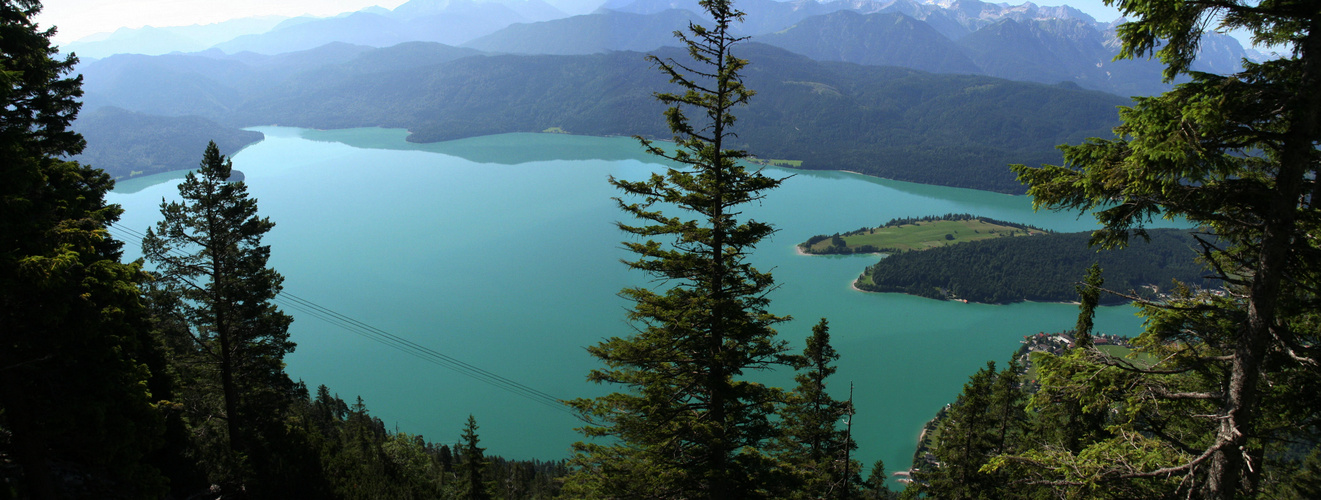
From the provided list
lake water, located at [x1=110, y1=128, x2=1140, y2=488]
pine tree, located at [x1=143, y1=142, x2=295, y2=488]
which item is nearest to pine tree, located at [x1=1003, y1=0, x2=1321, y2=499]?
pine tree, located at [x1=143, y1=142, x2=295, y2=488]

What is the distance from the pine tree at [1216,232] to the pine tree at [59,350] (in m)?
11.4

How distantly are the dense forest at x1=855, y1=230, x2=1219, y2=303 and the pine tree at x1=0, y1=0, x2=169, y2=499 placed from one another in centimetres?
9553

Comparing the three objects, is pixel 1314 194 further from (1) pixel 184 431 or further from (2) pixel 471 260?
(2) pixel 471 260

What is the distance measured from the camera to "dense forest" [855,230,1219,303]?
320ft

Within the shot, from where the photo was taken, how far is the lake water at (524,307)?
5834 centimetres

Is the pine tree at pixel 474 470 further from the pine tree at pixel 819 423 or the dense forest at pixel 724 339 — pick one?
the pine tree at pixel 819 423

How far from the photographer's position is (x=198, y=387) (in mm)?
14086

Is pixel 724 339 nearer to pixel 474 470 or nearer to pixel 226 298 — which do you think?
pixel 226 298

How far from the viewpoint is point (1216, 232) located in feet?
17.6

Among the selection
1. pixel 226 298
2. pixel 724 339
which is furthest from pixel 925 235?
pixel 226 298

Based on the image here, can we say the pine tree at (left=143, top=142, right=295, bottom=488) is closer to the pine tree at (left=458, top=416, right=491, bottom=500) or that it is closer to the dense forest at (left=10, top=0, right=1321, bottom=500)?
the dense forest at (left=10, top=0, right=1321, bottom=500)

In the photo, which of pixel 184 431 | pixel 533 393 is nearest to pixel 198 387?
pixel 184 431

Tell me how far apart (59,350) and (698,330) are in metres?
8.65

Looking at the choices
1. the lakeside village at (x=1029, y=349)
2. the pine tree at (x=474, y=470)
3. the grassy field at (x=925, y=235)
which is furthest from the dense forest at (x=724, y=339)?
the grassy field at (x=925, y=235)
